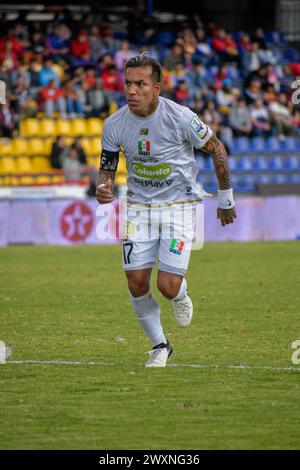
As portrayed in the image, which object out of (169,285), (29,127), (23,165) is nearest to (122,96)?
(29,127)

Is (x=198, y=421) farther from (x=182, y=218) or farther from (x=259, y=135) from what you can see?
(x=259, y=135)

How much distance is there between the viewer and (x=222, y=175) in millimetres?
8633

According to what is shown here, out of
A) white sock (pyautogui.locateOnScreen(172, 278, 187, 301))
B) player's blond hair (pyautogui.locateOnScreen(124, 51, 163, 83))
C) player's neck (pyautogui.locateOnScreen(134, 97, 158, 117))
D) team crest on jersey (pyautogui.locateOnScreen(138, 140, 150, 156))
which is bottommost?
white sock (pyautogui.locateOnScreen(172, 278, 187, 301))

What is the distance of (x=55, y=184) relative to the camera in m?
23.9

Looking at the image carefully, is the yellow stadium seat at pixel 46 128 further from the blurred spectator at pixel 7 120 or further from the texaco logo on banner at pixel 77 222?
the texaco logo on banner at pixel 77 222

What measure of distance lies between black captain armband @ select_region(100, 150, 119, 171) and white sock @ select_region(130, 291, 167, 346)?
110cm

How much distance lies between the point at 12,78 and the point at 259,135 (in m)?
7.36

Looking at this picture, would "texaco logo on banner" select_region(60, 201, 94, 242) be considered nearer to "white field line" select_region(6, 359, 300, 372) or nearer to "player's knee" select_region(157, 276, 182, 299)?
"white field line" select_region(6, 359, 300, 372)

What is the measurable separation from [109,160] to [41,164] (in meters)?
17.4

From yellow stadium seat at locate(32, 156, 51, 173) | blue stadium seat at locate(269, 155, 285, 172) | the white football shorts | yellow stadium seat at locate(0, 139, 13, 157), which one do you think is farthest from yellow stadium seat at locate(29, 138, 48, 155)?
the white football shorts

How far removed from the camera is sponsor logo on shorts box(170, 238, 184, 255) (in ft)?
28.3

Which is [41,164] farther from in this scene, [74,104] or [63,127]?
[74,104]

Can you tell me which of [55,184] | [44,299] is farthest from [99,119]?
[44,299]

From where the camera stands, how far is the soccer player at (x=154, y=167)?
8445 mm
